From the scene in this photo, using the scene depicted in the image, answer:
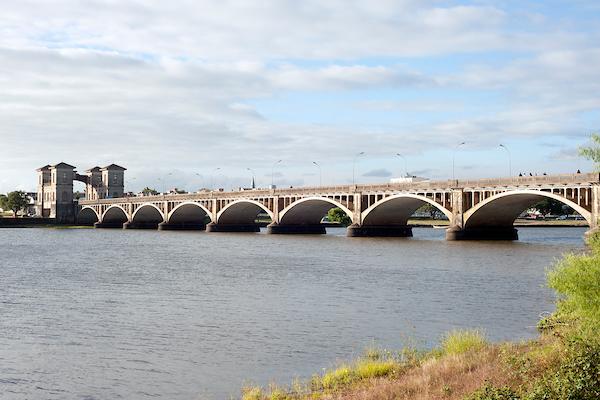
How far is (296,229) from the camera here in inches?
4911

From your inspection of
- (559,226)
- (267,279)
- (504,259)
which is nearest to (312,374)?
(267,279)

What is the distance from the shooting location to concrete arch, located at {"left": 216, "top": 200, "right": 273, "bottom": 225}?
13338 centimetres

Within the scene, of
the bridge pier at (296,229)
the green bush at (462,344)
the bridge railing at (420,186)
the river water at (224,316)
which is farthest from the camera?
the bridge pier at (296,229)

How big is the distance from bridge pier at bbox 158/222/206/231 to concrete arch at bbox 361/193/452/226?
61697 mm

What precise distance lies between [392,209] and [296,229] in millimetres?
24526

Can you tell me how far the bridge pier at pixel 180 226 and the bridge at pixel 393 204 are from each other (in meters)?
0.20

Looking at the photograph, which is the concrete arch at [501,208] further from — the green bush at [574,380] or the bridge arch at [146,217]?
the bridge arch at [146,217]

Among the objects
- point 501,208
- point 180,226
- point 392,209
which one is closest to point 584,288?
point 501,208

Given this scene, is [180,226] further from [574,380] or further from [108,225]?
[574,380]

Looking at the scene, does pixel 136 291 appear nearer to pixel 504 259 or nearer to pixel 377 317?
pixel 377 317

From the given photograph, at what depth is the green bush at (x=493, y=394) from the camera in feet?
51.4

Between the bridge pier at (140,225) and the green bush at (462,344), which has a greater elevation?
the bridge pier at (140,225)

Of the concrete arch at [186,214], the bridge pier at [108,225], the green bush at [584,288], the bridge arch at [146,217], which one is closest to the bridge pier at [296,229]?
the concrete arch at [186,214]

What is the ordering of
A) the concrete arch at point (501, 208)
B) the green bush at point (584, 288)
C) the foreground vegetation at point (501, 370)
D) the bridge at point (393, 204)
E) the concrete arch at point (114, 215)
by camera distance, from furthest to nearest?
1. the concrete arch at point (114, 215)
2. the concrete arch at point (501, 208)
3. the bridge at point (393, 204)
4. the green bush at point (584, 288)
5. the foreground vegetation at point (501, 370)
